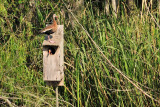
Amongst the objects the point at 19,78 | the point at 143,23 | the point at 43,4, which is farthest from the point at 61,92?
the point at 43,4

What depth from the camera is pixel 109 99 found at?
4.11 metres

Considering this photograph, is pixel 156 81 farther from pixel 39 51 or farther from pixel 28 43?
pixel 28 43

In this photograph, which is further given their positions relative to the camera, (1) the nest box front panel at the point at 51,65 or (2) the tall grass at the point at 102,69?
(2) the tall grass at the point at 102,69

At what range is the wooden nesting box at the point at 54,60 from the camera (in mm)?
3744

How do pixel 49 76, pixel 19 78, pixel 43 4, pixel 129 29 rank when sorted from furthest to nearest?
1. pixel 43 4
2. pixel 19 78
3. pixel 129 29
4. pixel 49 76

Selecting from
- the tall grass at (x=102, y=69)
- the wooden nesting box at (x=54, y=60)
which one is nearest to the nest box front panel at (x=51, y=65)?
the wooden nesting box at (x=54, y=60)

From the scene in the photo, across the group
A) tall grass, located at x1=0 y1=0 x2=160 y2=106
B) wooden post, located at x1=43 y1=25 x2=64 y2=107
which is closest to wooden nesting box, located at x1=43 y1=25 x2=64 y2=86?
wooden post, located at x1=43 y1=25 x2=64 y2=107

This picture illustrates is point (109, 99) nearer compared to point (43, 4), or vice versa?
point (109, 99)

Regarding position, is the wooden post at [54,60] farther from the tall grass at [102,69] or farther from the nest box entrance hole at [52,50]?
the tall grass at [102,69]

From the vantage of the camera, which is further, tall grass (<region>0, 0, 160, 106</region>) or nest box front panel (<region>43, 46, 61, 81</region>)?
tall grass (<region>0, 0, 160, 106</region>)

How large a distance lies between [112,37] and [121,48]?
217 mm

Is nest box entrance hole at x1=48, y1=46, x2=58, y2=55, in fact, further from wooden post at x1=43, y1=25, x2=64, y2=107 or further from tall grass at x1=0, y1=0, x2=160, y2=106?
tall grass at x1=0, y1=0, x2=160, y2=106

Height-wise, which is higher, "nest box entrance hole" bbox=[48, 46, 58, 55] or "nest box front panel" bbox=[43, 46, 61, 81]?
"nest box entrance hole" bbox=[48, 46, 58, 55]

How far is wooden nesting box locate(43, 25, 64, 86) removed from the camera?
12.3ft
